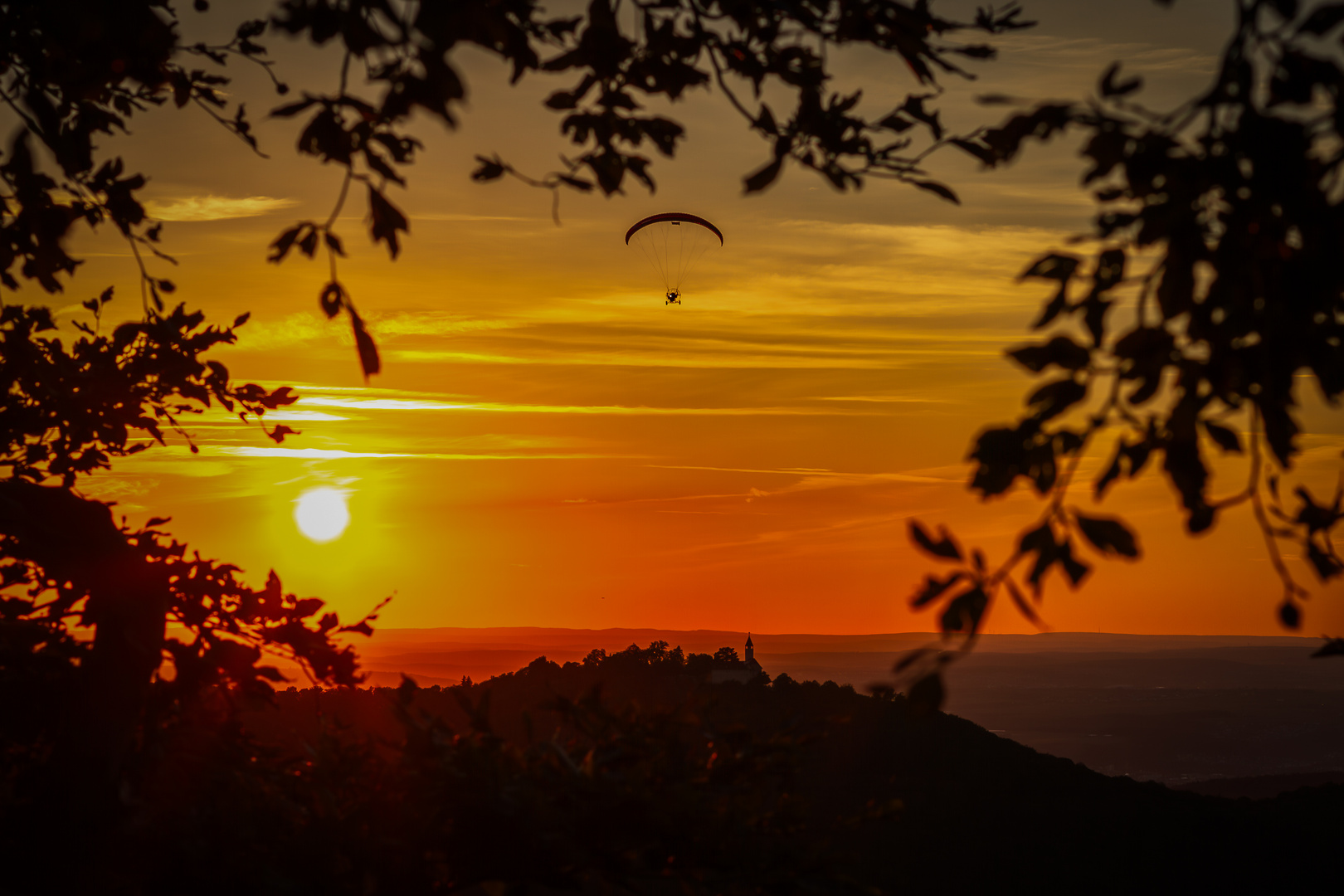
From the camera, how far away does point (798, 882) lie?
649 cm

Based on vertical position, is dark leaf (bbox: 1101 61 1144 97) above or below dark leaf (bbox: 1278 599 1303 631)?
above

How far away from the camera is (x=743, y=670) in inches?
1973

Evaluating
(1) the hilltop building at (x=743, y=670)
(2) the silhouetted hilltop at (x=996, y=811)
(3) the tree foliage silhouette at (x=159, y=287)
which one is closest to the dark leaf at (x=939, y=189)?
(3) the tree foliage silhouette at (x=159, y=287)

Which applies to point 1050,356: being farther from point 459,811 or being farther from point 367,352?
point 459,811

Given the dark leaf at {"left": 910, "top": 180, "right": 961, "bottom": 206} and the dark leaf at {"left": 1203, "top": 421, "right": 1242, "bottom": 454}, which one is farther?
the dark leaf at {"left": 910, "top": 180, "right": 961, "bottom": 206}

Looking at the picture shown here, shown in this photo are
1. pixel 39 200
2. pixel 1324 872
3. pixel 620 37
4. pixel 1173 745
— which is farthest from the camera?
pixel 1173 745

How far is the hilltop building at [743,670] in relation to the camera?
4809 cm

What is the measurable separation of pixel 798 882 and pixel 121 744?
4.83 meters

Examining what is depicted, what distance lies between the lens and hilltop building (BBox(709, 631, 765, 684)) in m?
48.1

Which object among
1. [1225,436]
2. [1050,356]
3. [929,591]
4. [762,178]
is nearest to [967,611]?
[929,591]

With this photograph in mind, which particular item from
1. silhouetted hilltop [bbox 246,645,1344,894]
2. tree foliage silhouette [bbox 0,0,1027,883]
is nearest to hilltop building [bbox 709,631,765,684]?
silhouetted hilltop [bbox 246,645,1344,894]

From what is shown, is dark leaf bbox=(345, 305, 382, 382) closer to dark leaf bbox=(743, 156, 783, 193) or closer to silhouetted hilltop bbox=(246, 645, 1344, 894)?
dark leaf bbox=(743, 156, 783, 193)

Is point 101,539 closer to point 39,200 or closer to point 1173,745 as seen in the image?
point 39,200

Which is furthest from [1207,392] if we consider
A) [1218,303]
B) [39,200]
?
[39,200]
